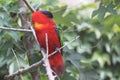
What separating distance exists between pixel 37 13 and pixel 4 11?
0.19m

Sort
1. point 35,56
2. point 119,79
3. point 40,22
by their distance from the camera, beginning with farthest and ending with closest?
point 119,79
point 35,56
point 40,22

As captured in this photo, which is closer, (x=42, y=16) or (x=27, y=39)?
(x=42, y=16)

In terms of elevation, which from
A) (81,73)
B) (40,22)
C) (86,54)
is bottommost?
(86,54)

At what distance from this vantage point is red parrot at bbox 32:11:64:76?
4.15 ft

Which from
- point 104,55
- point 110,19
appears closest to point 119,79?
point 104,55

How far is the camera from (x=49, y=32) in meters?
1.29

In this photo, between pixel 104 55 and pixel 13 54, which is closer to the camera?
pixel 13 54

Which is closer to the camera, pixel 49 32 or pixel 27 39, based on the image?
pixel 49 32

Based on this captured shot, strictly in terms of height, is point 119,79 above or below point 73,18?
below

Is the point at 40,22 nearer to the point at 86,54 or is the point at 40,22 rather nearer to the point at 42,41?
the point at 42,41

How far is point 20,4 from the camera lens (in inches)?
55.1

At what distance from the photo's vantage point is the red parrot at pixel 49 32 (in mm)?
1266

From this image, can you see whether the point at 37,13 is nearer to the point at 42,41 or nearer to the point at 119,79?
the point at 42,41

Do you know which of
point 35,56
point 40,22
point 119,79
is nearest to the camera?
point 40,22
